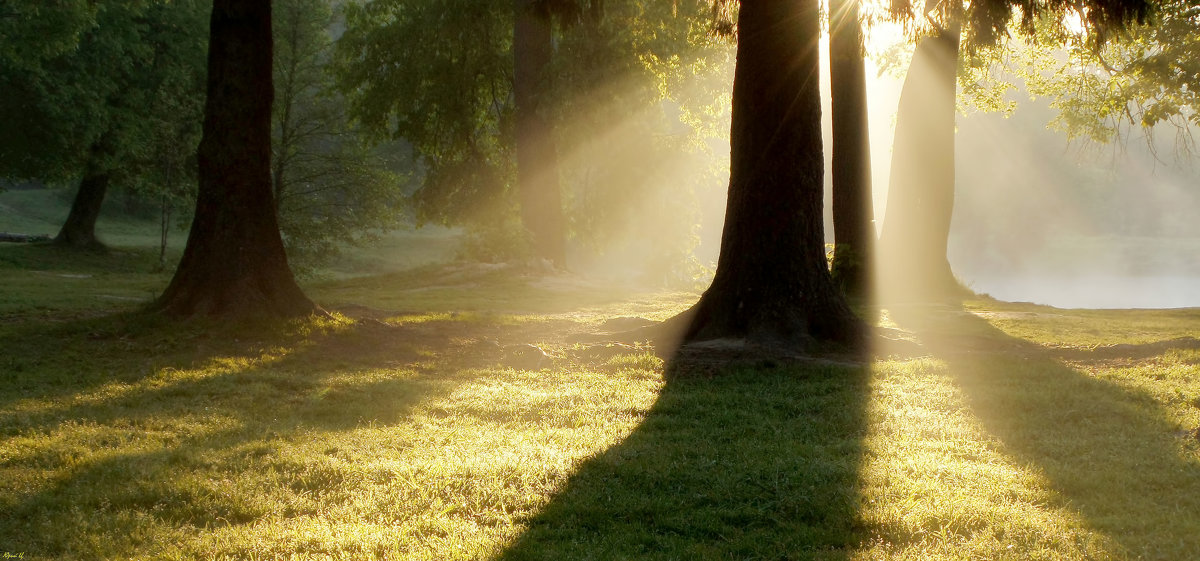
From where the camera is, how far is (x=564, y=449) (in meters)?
6.39

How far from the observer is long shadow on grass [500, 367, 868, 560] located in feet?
14.9

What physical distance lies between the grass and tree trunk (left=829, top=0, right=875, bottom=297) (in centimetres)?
558

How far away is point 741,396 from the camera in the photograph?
8.20 metres

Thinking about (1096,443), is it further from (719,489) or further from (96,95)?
(96,95)

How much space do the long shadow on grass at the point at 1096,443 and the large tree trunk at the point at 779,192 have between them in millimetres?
1688

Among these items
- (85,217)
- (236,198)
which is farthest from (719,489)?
(85,217)

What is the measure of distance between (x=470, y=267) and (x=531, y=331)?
12.5 m

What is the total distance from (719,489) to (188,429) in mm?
4058

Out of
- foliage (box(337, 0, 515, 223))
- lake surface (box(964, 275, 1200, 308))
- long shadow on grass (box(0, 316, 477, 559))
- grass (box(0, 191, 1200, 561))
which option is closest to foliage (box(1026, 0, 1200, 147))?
grass (box(0, 191, 1200, 561))

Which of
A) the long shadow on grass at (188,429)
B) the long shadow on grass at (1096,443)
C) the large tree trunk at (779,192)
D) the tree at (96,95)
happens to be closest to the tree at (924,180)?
the long shadow on grass at (1096,443)

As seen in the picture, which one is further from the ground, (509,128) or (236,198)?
(509,128)

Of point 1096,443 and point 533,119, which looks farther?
point 533,119

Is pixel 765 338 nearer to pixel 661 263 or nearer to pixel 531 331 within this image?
pixel 531 331

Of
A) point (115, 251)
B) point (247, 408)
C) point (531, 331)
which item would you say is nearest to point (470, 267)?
point (531, 331)
